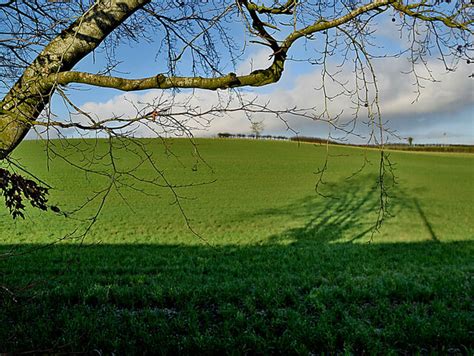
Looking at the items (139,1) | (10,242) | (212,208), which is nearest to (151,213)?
(212,208)

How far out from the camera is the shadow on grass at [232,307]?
174 inches

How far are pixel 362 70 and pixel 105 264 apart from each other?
24.4ft

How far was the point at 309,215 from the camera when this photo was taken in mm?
19250

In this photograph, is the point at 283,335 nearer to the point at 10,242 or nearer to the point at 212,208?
the point at 10,242

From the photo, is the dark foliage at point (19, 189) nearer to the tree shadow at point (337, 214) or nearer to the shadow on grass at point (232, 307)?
the shadow on grass at point (232, 307)

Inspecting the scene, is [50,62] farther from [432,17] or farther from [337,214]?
[337,214]

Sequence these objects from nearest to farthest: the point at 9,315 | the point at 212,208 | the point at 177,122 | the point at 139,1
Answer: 1. the point at 177,122
2. the point at 139,1
3. the point at 9,315
4. the point at 212,208

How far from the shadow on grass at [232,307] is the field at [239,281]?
0.02m

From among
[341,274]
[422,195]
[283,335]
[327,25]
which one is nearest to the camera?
[327,25]

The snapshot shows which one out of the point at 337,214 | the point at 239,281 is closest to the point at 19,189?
the point at 239,281

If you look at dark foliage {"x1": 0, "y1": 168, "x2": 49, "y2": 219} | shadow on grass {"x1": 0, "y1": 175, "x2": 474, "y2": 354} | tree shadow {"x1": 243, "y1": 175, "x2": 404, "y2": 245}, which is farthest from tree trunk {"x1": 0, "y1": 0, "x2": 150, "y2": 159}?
tree shadow {"x1": 243, "y1": 175, "x2": 404, "y2": 245}

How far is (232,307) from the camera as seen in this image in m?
5.36

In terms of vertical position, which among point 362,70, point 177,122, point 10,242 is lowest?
point 10,242

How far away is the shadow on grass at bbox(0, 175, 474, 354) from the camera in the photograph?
441 centimetres
